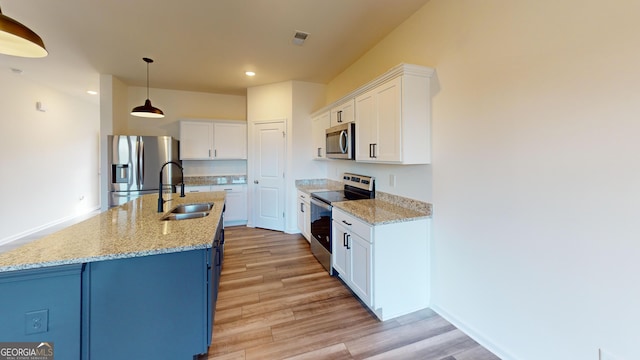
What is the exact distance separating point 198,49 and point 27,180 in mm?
4250

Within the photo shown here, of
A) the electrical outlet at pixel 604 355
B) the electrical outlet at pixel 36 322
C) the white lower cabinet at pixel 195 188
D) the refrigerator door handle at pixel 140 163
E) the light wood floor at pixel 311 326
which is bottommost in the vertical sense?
the light wood floor at pixel 311 326

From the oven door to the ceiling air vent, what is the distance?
199 cm

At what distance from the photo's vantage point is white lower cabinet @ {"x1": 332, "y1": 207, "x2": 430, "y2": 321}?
2.19 metres

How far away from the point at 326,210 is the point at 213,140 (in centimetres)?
327

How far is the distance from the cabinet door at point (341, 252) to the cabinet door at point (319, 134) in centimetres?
164

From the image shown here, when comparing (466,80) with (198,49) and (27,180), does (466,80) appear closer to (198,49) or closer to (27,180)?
(198,49)

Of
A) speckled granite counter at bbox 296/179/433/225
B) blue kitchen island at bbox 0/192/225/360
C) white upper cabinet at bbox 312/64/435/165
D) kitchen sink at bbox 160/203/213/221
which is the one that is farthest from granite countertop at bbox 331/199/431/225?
kitchen sink at bbox 160/203/213/221

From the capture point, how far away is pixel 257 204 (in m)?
5.12

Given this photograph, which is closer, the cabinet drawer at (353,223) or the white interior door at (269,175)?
the cabinet drawer at (353,223)

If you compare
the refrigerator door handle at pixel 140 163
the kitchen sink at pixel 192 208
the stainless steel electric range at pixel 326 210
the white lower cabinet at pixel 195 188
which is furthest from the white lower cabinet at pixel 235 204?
the kitchen sink at pixel 192 208

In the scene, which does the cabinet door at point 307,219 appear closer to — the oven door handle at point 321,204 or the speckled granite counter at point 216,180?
the oven door handle at point 321,204

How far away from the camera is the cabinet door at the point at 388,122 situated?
2290mm

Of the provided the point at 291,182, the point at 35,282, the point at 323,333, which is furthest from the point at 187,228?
the point at 291,182

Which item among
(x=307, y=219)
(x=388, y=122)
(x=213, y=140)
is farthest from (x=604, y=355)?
(x=213, y=140)
